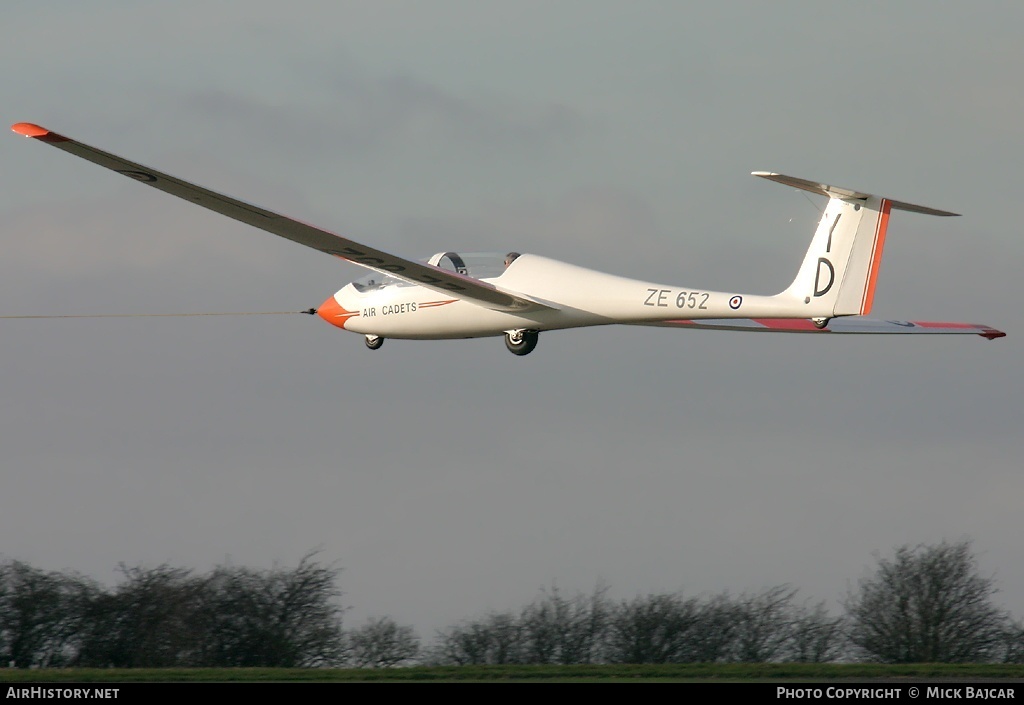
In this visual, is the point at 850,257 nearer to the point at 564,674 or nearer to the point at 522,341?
the point at 522,341

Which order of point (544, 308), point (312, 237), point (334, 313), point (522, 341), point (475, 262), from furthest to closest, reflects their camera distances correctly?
1. point (334, 313)
2. point (475, 262)
3. point (522, 341)
4. point (544, 308)
5. point (312, 237)

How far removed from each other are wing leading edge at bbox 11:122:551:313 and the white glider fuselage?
0.93 feet

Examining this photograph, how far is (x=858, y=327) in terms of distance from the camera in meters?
27.5

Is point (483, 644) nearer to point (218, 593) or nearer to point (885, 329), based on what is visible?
point (218, 593)

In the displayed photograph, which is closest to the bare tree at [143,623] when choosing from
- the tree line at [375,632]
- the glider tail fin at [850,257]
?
the tree line at [375,632]

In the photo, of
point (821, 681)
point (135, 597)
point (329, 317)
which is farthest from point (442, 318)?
point (135, 597)

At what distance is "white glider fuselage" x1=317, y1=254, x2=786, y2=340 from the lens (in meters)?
24.5

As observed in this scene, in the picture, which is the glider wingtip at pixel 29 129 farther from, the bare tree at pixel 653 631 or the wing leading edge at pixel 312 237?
the bare tree at pixel 653 631

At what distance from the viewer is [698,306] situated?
24547mm

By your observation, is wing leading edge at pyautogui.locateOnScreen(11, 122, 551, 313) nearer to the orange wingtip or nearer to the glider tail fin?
the orange wingtip

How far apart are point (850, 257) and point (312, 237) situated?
8.31 meters

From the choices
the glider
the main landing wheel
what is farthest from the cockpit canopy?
the main landing wheel

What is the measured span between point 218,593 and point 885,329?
50.5 feet

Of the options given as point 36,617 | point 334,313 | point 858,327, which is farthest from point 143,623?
point 858,327
